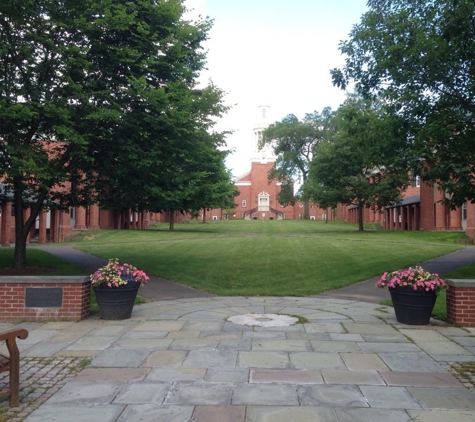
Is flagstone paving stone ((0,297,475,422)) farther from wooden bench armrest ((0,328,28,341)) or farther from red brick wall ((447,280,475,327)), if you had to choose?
wooden bench armrest ((0,328,28,341))

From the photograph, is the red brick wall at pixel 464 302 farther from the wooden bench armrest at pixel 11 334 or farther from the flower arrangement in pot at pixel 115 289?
the wooden bench armrest at pixel 11 334

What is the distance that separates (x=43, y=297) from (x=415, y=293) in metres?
7.04

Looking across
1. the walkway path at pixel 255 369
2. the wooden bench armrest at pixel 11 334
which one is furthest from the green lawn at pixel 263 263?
the wooden bench armrest at pixel 11 334

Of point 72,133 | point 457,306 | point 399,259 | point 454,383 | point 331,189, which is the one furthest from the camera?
point 331,189

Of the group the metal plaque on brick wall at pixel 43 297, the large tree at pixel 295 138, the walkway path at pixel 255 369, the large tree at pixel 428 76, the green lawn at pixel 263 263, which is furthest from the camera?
the large tree at pixel 295 138

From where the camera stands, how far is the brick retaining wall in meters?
9.29

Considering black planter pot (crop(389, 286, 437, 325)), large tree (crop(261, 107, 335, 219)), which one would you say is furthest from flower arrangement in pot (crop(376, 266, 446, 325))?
large tree (crop(261, 107, 335, 219))

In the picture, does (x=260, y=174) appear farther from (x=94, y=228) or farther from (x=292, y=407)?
(x=292, y=407)

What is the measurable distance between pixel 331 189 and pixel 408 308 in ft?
97.4

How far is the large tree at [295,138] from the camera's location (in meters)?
69.9

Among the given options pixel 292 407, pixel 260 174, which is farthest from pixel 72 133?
pixel 260 174

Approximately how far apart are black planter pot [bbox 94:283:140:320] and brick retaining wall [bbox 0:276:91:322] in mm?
400

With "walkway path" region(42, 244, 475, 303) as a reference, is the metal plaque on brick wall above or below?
above

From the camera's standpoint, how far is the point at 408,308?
8977 millimetres
